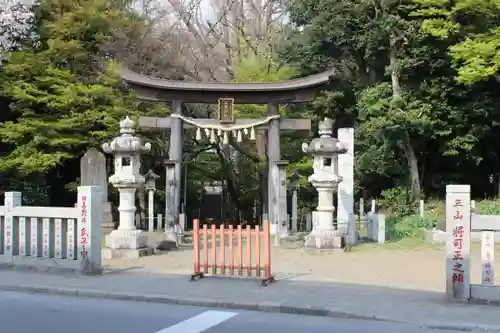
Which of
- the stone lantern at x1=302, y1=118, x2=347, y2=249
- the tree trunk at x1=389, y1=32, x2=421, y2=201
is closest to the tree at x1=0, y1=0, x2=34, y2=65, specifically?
the stone lantern at x1=302, y1=118, x2=347, y2=249

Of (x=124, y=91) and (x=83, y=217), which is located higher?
(x=124, y=91)

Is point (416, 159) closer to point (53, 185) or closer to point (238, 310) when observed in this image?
point (53, 185)

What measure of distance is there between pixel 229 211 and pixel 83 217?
71.7ft

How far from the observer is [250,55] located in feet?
95.7

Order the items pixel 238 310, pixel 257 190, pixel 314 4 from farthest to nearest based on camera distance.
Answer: pixel 257 190 → pixel 314 4 → pixel 238 310

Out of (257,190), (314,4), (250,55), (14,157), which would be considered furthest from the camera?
(257,190)

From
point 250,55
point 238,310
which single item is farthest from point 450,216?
point 250,55

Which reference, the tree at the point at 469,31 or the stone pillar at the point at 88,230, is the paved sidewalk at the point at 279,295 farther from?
the tree at the point at 469,31

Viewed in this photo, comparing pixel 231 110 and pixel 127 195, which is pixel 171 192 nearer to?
pixel 127 195

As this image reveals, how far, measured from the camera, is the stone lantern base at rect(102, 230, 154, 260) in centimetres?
1445

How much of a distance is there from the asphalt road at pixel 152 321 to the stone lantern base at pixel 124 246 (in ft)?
17.3

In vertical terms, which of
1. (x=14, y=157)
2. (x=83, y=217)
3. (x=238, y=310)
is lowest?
(x=238, y=310)

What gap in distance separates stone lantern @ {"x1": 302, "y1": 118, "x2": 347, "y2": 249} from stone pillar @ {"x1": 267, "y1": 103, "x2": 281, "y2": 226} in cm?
270

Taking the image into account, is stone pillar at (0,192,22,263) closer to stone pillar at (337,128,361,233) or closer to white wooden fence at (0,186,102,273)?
white wooden fence at (0,186,102,273)
